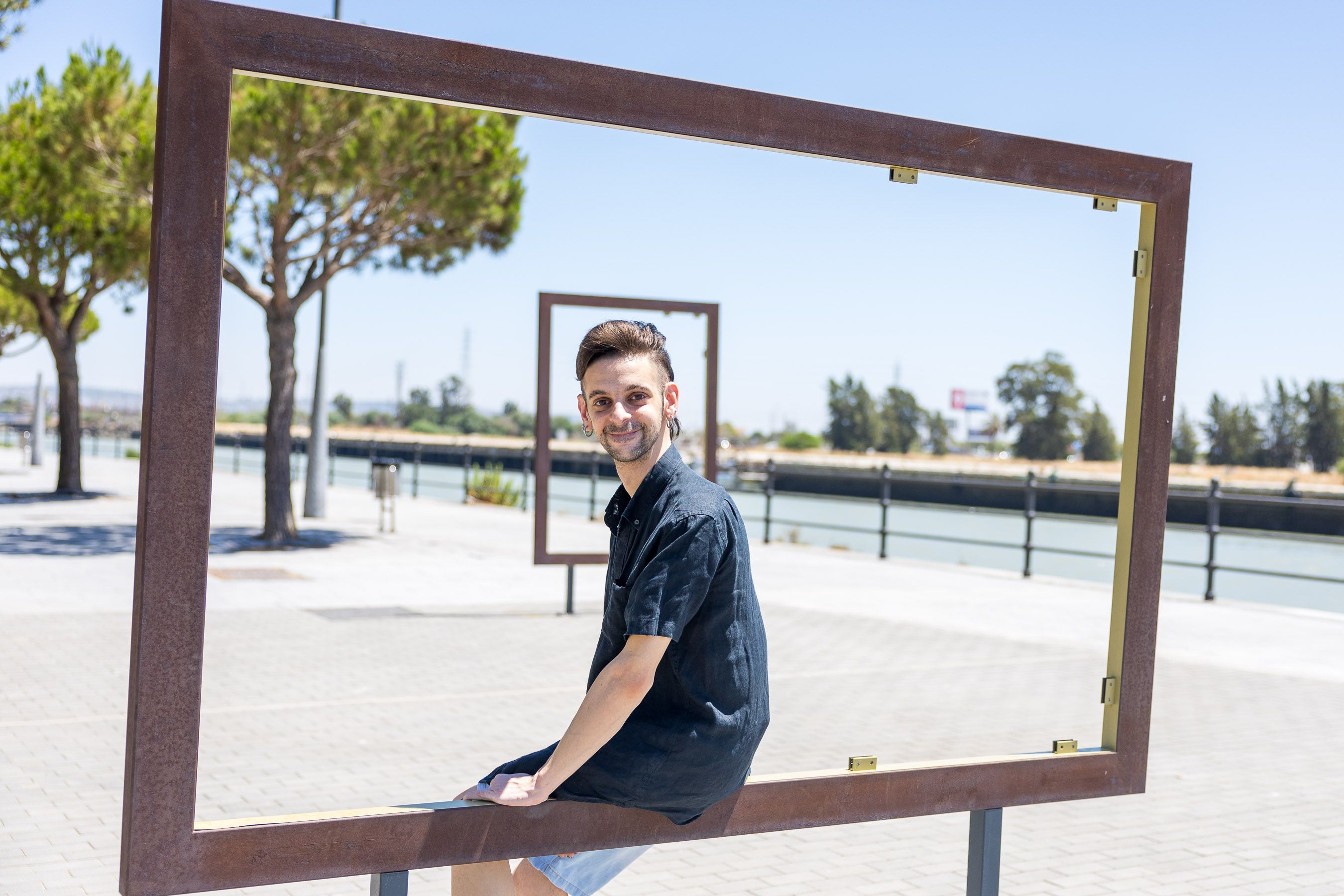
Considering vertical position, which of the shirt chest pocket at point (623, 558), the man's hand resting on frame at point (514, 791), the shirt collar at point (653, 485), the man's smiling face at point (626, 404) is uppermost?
the man's smiling face at point (626, 404)

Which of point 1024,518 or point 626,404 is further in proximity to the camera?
point 1024,518

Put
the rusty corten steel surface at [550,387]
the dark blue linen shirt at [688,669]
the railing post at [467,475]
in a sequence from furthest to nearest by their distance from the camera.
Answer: the railing post at [467,475]
the rusty corten steel surface at [550,387]
the dark blue linen shirt at [688,669]

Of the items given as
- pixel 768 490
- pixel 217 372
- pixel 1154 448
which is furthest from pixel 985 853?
pixel 768 490

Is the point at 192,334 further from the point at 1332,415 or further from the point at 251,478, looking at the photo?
the point at 1332,415

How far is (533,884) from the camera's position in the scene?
2.47 meters

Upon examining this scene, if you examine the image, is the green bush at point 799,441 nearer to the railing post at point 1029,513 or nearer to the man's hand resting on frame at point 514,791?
the railing post at point 1029,513

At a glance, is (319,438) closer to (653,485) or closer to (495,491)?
(495,491)

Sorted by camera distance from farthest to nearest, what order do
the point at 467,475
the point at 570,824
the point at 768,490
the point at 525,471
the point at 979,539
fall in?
the point at 467,475 < the point at 525,471 < the point at 979,539 < the point at 768,490 < the point at 570,824

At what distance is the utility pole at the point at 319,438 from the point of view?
16.8m

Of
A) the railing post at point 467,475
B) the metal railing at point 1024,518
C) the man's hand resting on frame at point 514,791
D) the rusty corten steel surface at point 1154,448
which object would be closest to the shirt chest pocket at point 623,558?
the man's hand resting on frame at point 514,791

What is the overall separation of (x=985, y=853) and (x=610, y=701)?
4.19ft

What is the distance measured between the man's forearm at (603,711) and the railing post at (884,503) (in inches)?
465

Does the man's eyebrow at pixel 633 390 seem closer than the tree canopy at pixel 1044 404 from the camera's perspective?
Yes

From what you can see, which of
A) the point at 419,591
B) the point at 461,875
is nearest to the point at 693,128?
the point at 461,875
